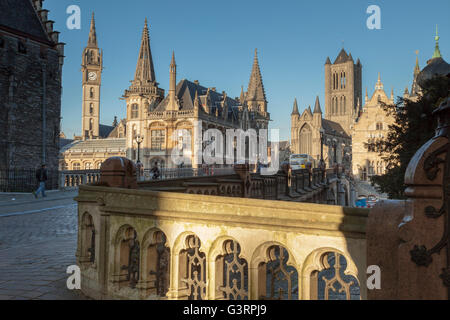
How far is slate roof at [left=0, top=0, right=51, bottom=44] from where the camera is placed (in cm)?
2897

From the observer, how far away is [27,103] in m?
29.9

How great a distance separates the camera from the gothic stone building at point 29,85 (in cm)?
2853

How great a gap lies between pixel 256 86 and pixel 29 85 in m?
61.4

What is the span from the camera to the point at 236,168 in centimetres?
1188

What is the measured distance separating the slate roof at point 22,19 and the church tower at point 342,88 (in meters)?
118

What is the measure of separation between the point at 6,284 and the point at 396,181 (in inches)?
623

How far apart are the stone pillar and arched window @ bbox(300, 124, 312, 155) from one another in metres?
115

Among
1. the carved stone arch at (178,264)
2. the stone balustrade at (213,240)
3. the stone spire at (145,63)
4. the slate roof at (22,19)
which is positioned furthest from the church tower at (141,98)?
the carved stone arch at (178,264)

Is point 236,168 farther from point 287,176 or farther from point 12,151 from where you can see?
point 12,151

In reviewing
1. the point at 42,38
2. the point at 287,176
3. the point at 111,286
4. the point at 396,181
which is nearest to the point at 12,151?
the point at 42,38

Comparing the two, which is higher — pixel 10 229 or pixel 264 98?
pixel 264 98

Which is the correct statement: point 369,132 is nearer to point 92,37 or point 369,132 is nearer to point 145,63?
point 145,63

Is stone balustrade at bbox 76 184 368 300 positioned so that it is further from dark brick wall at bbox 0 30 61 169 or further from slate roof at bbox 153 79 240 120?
slate roof at bbox 153 79 240 120
